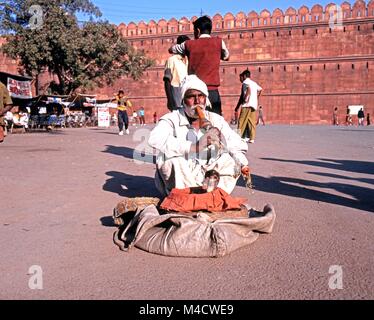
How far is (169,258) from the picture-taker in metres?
2.60

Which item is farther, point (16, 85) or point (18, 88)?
point (18, 88)

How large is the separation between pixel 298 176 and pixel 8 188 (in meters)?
3.44

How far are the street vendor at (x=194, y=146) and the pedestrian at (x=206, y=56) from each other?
127 centimetres

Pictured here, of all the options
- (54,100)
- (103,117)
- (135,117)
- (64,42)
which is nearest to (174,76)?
(64,42)

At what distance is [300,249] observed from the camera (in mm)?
2777

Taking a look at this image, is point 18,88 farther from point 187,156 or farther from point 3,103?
point 187,156

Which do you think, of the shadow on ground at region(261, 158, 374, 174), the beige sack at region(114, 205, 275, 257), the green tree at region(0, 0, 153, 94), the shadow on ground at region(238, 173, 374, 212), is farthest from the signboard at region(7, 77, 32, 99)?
the beige sack at region(114, 205, 275, 257)

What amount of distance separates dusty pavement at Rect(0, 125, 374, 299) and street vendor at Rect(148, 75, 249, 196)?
0.53 m

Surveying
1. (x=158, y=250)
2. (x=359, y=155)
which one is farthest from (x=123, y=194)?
(x=359, y=155)

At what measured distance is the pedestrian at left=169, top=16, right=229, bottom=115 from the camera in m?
4.74

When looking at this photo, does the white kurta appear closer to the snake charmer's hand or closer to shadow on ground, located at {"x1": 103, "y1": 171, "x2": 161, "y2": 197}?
the snake charmer's hand

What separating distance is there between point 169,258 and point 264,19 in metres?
31.2

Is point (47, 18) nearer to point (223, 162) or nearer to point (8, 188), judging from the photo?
point (8, 188)

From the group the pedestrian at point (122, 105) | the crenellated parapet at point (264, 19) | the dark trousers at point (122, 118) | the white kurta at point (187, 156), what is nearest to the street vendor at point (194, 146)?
the white kurta at point (187, 156)
